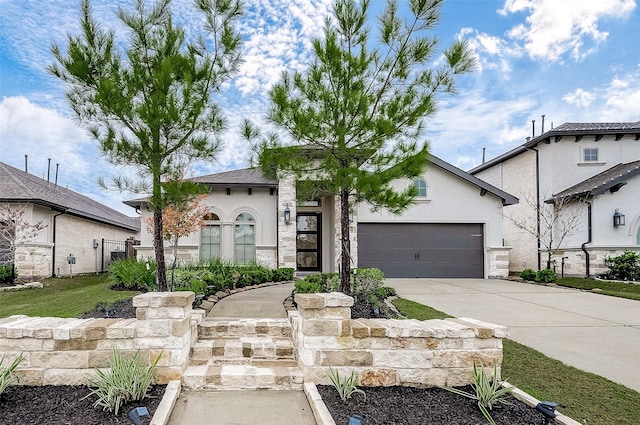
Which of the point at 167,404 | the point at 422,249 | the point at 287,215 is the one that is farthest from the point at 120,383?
the point at 422,249

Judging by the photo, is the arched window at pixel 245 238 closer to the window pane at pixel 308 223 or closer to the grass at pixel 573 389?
the window pane at pixel 308 223

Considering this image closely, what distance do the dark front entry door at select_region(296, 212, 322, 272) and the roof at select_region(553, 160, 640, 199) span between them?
943 centimetres

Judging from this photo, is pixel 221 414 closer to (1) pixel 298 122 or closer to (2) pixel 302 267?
(1) pixel 298 122

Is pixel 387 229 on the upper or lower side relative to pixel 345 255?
upper

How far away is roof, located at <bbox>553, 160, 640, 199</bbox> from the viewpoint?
520 inches

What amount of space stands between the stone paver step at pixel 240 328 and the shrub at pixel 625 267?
1266 cm

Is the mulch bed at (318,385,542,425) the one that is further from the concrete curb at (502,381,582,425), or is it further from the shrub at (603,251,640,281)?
the shrub at (603,251,640,281)

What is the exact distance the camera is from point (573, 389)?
3.61 meters

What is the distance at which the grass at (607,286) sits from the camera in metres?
9.91

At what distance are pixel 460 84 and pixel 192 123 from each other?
4.33 metres

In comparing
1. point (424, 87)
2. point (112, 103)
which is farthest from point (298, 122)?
point (112, 103)

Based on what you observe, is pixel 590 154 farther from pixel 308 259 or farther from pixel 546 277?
pixel 308 259

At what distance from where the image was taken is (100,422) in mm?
2875

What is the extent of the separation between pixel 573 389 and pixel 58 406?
455cm
